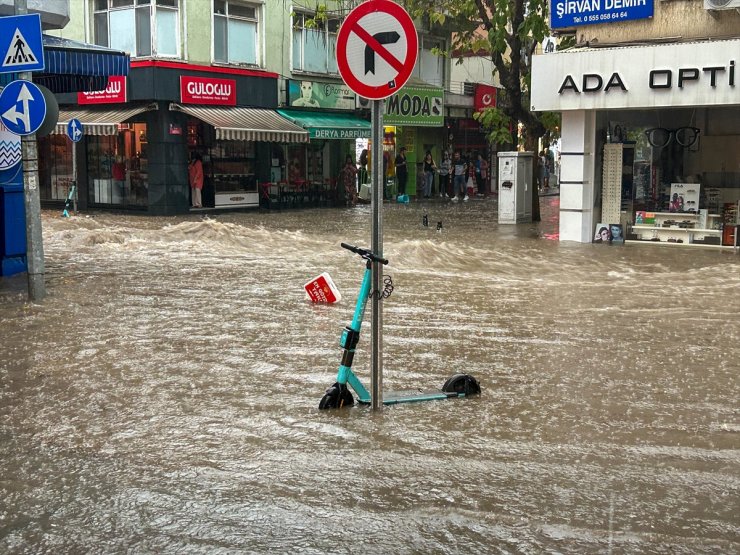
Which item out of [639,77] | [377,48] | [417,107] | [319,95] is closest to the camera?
[377,48]

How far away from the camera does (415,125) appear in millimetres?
34656

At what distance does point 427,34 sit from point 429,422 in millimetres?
33518

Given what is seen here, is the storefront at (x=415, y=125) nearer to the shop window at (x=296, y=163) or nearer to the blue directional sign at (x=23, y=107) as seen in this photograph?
the shop window at (x=296, y=163)

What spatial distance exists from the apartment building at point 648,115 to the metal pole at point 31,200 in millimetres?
10928

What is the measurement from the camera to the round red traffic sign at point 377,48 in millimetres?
6012

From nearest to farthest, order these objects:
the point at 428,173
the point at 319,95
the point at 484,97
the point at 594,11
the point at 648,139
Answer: the point at 594,11
the point at 648,139
the point at 319,95
the point at 428,173
the point at 484,97

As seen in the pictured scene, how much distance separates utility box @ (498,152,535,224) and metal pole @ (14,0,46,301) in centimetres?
1475

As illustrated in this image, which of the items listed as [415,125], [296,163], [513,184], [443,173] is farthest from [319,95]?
[513,184]

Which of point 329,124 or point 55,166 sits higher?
point 329,124

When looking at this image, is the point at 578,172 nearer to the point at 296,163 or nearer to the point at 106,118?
the point at 106,118

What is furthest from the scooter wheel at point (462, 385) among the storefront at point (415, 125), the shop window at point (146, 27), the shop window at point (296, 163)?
the shop window at point (296, 163)

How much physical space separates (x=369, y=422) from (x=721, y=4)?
13.6m

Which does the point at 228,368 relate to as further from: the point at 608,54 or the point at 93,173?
the point at 93,173

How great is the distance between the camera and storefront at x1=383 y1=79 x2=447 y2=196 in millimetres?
33750
